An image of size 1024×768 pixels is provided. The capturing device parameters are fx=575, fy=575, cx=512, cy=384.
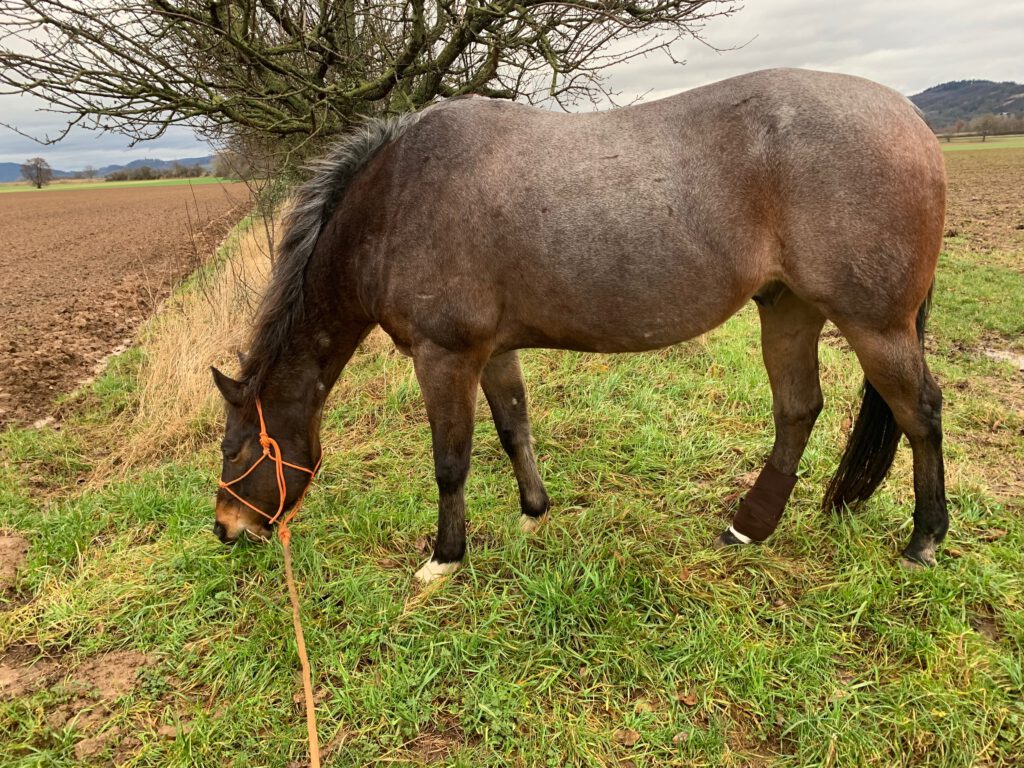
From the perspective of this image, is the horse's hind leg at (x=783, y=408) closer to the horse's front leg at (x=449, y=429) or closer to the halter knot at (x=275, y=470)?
the horse's front leg at (x=449, y=429)

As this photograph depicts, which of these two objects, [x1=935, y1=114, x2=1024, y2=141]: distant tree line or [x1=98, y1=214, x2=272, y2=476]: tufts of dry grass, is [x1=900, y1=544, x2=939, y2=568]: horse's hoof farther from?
[x1=935, y1=114, x2=1024, y2=141]: distant tree line

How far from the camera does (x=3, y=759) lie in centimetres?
223

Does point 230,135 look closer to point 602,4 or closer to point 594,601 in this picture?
point 602,4

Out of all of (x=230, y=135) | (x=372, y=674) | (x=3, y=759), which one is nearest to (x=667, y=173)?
(x=372, y=674)

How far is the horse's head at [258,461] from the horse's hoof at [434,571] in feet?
2.57

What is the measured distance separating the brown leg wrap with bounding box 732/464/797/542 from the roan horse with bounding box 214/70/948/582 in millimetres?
12

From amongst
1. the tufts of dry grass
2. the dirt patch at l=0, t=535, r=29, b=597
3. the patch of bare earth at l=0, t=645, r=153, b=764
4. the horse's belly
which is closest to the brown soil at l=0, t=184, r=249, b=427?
the tufts of dry grass

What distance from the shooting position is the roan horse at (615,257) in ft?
7.84

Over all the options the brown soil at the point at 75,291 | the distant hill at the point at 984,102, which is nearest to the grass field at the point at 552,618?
the brown soil at the point at 75,291

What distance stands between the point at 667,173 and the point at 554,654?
2.16m

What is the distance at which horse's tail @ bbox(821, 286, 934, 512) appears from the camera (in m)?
2.93

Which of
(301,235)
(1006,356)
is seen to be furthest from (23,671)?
(1006,356)

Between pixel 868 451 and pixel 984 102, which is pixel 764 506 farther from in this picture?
pixel 984 102

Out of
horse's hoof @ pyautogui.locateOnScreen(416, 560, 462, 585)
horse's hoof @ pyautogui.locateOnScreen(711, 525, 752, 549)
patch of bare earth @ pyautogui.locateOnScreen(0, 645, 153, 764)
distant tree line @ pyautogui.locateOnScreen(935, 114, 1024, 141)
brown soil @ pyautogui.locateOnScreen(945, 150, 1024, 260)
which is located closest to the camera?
patch of bare earth @ pyautogui.locateOnScreen(0, 645, 153, 764)
